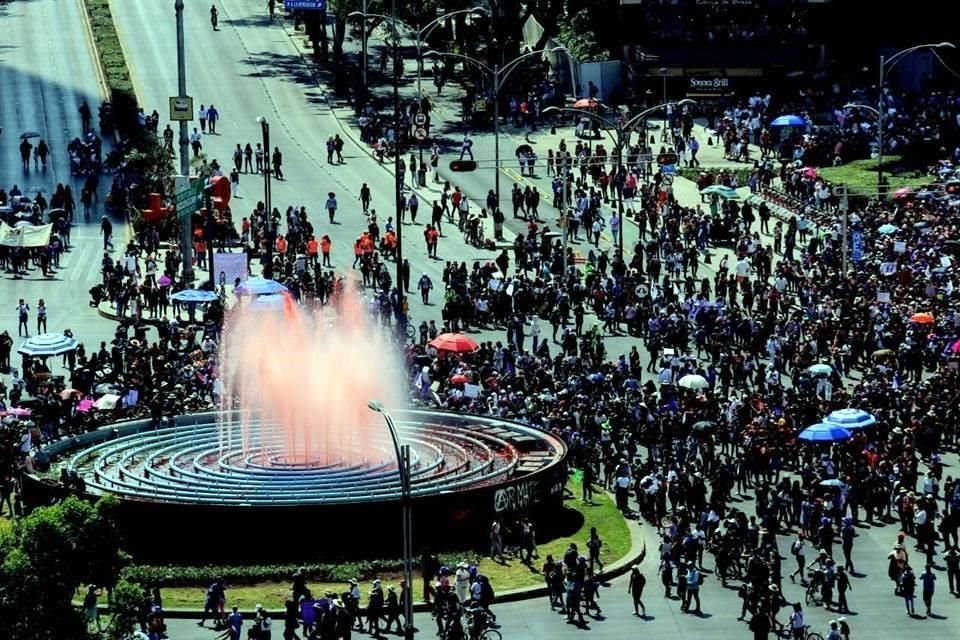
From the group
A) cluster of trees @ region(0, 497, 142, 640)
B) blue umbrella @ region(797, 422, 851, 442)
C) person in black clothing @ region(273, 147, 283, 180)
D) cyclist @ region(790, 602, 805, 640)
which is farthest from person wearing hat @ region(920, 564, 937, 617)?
person in black clothing @ region(273, 147, 283, 180)

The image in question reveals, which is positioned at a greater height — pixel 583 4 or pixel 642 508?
pixel 583 4

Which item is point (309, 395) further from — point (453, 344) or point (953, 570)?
point (953, 570)

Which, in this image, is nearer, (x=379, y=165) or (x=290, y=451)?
(x=290, y=451)

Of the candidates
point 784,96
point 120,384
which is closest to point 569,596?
point 120,384

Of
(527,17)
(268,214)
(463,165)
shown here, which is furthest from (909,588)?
(527,17)

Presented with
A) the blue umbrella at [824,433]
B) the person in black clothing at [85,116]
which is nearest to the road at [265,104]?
the person in black clothing at [85,116]

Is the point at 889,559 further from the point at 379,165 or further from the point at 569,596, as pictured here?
the point at 379,165

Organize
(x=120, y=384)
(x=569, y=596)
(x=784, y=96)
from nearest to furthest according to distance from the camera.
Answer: (x=569, y=596) → (x=120, y=384) → (x=784, y=96)

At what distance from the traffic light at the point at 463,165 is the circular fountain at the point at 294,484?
3160 cm

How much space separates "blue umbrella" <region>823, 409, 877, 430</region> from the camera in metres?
65.2

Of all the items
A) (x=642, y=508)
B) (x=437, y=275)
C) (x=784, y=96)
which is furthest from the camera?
(x=784, y=96)

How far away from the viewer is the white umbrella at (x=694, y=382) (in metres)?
70.3

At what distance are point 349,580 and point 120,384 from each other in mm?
16314

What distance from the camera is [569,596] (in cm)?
5516
